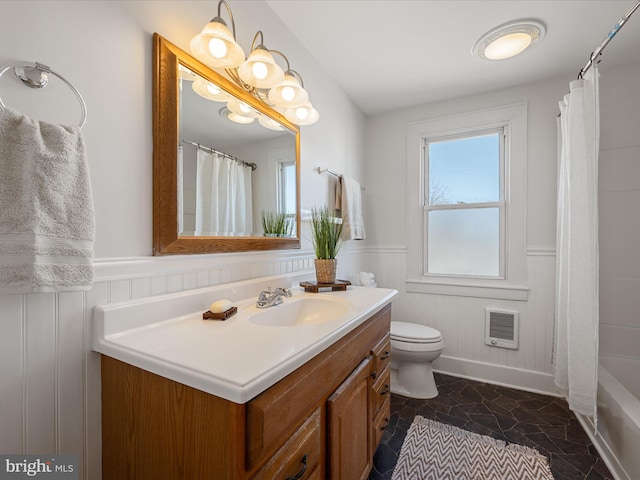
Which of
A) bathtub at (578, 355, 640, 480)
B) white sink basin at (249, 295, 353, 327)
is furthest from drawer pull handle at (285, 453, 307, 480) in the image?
bathtub at (578, 355, 640, 480)

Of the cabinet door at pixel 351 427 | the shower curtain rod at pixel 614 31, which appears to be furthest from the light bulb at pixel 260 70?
the shower curtain rod at pixel 614 31

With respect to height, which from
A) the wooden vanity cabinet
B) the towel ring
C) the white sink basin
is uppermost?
the towel ring

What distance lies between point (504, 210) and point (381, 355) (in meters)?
1.68

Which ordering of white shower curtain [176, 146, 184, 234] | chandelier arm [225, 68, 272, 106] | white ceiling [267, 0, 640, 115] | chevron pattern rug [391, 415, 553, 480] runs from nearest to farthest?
white shower curtain [176, 146, 184, 234] → chandelier arm [225, 68, 272, 106] → chevron pattern rug [391, 415, 553, 480] → white ceiling [267, 0, 640, 115]

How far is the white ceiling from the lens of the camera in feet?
4.92

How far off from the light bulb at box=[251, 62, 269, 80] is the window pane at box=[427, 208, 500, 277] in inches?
73.1

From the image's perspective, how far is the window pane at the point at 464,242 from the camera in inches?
93.2

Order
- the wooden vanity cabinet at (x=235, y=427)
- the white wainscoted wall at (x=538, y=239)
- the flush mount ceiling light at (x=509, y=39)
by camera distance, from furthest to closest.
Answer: the white wainscoted wall at (x=538, y=239) → the flush mount ceiling light at (x=509, y=39) → the wooden vanity cabinet at (x=235, y=427)

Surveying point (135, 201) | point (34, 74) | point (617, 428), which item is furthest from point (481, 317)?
point (34, 74)

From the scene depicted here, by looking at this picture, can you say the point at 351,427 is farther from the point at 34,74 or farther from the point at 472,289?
the point at 472,289

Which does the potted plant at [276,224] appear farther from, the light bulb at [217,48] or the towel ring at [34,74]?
the towel ring at [34,74]

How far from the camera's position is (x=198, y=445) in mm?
614

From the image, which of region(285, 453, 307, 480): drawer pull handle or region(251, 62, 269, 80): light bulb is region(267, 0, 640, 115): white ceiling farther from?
region(285, 453, 307, 480): drawer pull handle

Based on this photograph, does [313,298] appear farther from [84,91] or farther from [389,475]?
[84,91]
